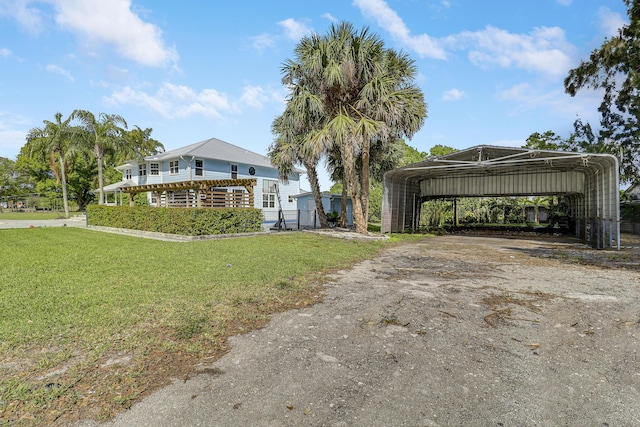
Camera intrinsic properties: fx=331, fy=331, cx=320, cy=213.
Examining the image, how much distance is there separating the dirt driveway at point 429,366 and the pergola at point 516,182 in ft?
26.9

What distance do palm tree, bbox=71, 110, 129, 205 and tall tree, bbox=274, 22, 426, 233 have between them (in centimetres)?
1975

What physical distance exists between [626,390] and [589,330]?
1410 mm

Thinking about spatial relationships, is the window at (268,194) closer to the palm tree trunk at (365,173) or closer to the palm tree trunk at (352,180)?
the palm tree trunk at (365,173)

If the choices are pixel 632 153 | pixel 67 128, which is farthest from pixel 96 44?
pixel 632 153

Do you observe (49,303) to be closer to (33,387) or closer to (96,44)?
(33,387)

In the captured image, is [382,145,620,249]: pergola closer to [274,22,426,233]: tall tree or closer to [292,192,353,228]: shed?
[274,22,426,233]: tall tree

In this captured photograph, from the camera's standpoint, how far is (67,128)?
86.3 feet

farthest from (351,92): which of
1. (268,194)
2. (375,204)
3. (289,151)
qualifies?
(375,204)

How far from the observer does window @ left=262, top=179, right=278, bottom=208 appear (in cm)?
2692

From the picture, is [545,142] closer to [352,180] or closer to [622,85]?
[622,85]

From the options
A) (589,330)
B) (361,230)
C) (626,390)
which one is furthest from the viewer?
(361,230)

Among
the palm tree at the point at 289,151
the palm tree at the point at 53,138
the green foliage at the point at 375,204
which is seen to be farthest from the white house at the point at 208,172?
the green foliage at the point at 375,204

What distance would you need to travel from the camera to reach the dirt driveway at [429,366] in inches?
88.4

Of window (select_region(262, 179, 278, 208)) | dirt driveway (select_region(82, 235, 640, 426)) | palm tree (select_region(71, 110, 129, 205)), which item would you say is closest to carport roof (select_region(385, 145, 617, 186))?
dirt driveway (select_region(82, 235, 640, 426))
